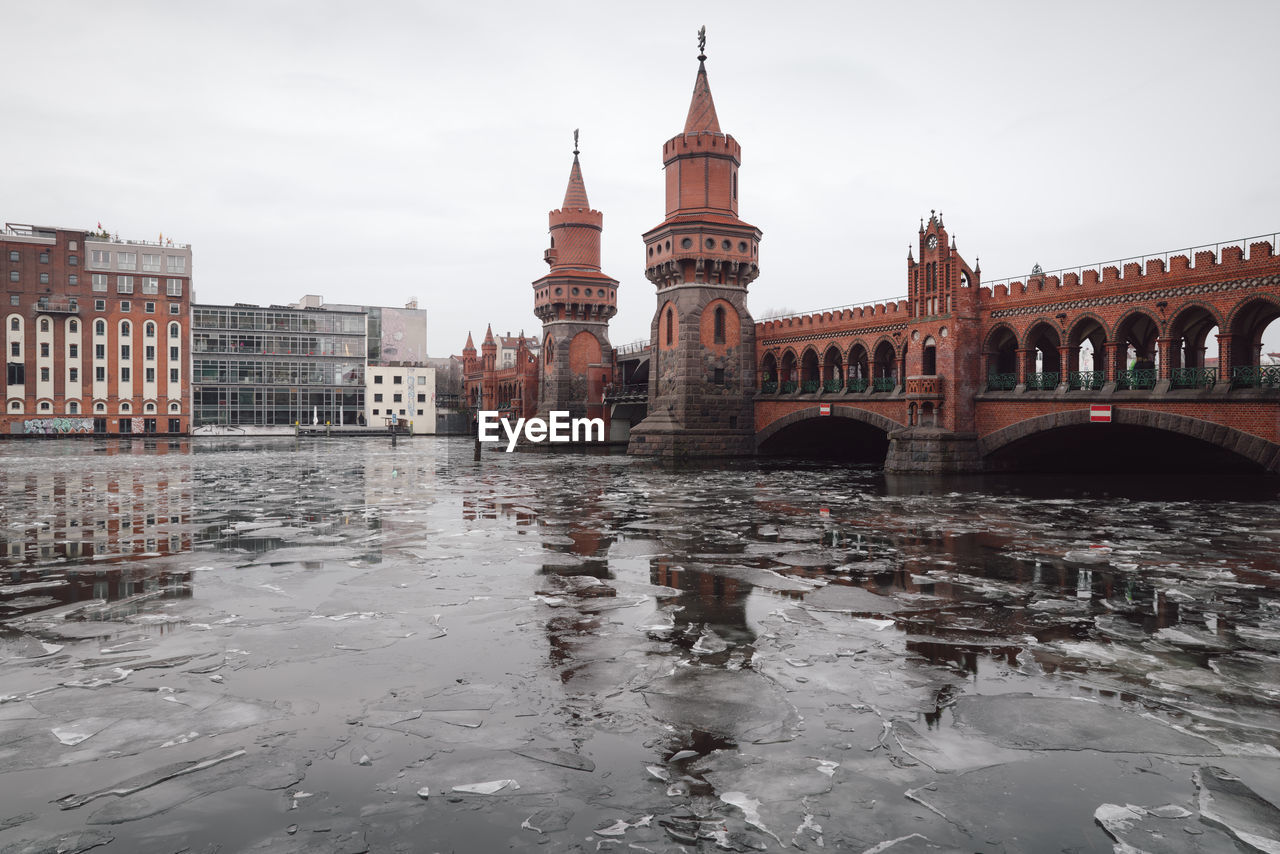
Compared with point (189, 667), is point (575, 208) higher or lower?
higher

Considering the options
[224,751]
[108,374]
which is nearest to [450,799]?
[224,751]

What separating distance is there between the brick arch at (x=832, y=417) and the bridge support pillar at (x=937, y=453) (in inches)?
92.4

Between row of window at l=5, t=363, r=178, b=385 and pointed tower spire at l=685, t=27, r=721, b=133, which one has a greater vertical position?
pointed tower spire at l=685, t=27, r=721, b=133

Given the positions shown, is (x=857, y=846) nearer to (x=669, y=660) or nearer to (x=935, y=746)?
(x=935, y=746)

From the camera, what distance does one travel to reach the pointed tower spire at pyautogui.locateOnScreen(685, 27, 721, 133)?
1860 inches

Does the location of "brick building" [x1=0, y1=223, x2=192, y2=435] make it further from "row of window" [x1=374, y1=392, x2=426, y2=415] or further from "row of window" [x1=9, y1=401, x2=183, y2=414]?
"row of window" [x1=374, y1=392, x2=426, y2=415]

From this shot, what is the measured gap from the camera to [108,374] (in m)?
81.2

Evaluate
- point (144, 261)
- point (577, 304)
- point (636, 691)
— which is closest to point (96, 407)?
point (144, 261)

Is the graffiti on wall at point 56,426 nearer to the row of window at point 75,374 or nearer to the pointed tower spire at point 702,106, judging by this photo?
the row of window at point 75,374

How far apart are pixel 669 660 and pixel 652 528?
8854mm

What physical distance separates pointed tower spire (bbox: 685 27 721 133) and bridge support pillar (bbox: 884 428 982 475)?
74.7ft

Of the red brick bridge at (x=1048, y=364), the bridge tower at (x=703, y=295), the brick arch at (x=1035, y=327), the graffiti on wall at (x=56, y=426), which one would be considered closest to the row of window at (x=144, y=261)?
the graffiti on wall at (x=56, y=426)

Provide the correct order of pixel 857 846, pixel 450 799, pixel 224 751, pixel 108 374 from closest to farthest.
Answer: pixel 857 846
pixel 450 799
pixel 224 751
pixel 108 374

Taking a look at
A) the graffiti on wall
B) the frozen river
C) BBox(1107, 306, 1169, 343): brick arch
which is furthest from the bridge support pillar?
the graffiti on wall
